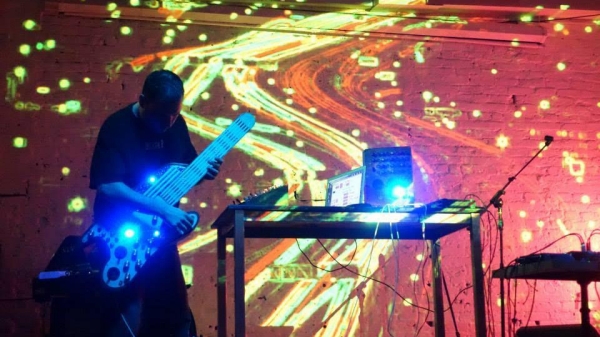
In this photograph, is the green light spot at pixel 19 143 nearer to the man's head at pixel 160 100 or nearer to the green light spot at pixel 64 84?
the green light spot at pixel 64 84

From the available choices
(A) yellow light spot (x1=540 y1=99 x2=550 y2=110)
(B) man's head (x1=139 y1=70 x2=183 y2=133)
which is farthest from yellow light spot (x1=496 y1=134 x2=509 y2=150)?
(B) man's head (x1=139 y1=70 x2=183 y2=133)

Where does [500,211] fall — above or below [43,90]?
below

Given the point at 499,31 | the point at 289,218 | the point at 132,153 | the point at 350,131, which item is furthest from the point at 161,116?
the point at 499,31

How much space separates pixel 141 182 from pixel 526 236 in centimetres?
262

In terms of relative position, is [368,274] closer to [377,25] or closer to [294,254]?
[294,254]

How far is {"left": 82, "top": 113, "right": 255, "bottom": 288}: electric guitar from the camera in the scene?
8.50ft

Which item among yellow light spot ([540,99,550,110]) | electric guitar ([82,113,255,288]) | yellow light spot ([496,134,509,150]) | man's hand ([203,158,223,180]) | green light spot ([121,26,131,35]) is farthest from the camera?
yellow light spot ([540,99,550,110])

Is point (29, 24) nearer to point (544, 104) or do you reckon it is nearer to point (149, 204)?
point (149, 204)

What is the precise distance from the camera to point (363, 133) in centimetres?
423

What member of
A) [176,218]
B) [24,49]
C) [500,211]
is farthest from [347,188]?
[24,49]

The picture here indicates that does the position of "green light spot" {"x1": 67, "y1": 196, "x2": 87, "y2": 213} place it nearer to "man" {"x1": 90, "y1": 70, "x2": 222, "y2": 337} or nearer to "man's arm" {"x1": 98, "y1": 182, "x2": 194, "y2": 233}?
"man" {"x1": 90, "y1": 70, "x2": 222, "y2": 337}

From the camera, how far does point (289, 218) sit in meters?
2.78

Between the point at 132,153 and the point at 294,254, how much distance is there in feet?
5.06

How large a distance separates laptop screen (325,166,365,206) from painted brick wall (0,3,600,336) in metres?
0.57
